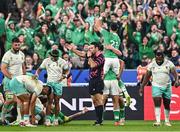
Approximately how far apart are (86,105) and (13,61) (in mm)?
4229

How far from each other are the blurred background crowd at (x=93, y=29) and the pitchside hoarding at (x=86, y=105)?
9.46 feet

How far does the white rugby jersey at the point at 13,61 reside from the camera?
82.9ft

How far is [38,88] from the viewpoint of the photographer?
24.3 m

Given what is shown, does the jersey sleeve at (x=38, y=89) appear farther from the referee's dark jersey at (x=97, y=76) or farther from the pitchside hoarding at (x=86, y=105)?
the pitchside hoarding at (x=86, y=105)

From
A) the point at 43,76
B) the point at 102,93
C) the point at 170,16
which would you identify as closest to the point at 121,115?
the point at 102,93

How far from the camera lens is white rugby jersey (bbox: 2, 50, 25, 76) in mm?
25266

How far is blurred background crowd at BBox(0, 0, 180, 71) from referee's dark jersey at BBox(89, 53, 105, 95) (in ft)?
21.2

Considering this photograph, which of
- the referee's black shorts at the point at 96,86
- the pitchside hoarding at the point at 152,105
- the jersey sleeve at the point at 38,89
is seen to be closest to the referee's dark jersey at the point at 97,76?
the referee's black shorts at the point at 96,86

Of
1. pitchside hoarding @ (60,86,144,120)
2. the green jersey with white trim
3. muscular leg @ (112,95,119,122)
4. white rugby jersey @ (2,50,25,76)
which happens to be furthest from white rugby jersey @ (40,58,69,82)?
pitchside hoarding @ (60,86,144,120)

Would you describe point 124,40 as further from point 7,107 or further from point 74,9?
point 7,107

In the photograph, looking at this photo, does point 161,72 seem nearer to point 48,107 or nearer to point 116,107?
point 116,107

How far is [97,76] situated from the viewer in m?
24.7

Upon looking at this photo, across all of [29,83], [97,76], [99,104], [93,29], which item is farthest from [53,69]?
[93,29]

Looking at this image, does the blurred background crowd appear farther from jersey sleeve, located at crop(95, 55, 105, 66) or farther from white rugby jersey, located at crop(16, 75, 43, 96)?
white rugby jersey, located at crop(16, 75, 43, 96)
